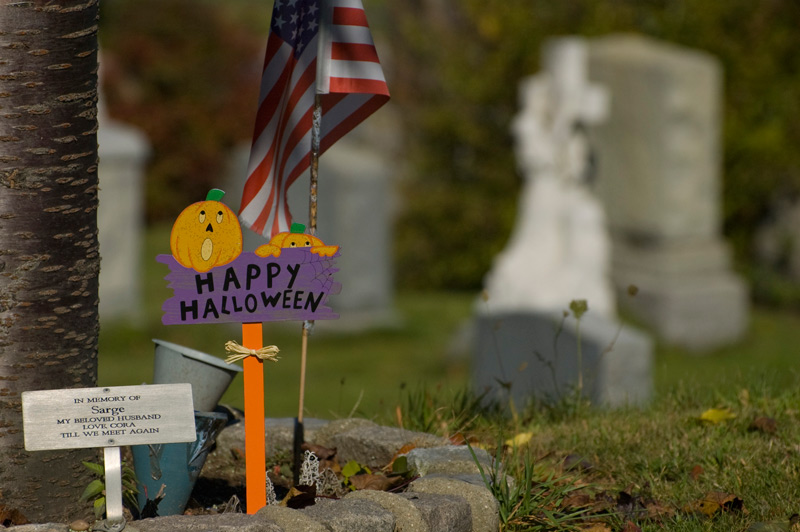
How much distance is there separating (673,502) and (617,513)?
0.22 meters

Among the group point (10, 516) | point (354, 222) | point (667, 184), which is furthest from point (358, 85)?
point (667, 184)

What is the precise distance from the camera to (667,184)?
1033cm

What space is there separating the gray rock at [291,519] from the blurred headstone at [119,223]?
295 inches

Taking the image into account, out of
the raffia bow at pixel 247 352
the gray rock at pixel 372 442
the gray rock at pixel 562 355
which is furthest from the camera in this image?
the gray rock at pixel 562 355

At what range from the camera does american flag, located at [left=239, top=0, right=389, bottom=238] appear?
3230mm

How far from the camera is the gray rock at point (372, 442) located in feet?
10.8

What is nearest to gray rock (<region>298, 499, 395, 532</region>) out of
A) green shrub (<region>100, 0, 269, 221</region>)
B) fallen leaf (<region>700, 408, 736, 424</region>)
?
fallen leaf (<region>700, 408, 736, 424</region>)

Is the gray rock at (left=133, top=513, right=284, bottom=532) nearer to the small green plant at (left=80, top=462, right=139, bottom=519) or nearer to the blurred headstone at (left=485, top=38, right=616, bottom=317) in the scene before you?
the small green plant at (left=80, top=462, right=139, bottom=519)

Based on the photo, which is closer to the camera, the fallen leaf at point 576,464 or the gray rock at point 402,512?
the gray rock at point 402,512

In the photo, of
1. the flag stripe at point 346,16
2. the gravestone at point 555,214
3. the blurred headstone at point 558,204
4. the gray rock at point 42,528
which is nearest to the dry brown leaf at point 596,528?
the gray rock at point 42,528

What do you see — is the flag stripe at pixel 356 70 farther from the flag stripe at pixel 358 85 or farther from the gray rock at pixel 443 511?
the gray rock at pixel 443 511

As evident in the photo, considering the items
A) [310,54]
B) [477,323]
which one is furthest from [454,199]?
[310,54]

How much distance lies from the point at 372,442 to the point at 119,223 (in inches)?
281

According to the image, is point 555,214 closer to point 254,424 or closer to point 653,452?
point 653,452
